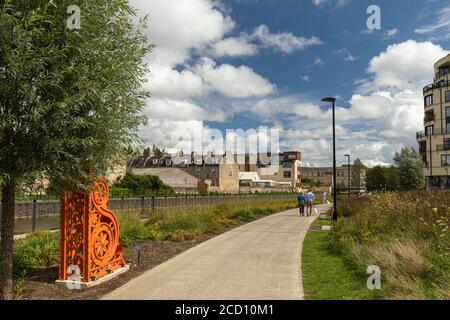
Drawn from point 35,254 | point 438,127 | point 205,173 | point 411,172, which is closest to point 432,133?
point 438,127

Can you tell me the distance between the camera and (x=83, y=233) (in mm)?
7059

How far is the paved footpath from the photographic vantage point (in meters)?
6.52

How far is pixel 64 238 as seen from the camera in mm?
7168

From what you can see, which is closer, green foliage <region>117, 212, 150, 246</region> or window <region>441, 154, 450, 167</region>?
green foliage <region>117, 212, 150, 246</region>

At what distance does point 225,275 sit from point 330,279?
2.04 metres

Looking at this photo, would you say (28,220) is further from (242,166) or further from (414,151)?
(242,166)

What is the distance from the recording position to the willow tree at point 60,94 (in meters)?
5.28

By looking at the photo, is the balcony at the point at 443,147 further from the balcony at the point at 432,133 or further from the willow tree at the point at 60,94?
the willow tree at the point at 60,94

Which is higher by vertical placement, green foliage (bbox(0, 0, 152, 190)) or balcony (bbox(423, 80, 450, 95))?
balcony (bbox(423, 80, 450, 95))

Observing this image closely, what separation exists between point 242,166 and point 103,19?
108 meters

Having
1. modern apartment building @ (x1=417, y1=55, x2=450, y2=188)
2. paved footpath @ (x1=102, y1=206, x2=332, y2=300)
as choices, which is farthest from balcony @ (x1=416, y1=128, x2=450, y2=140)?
paved footpath @ (x1=102, y1=206, x2=332, y2=300)

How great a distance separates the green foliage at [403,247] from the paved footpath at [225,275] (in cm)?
139

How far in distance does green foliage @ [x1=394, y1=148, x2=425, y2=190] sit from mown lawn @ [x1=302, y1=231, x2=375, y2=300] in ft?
178

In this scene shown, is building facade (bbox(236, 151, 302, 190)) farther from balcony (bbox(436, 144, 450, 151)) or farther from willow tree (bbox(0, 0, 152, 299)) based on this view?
willow tree (bbox(0, 0, 152, 299))
